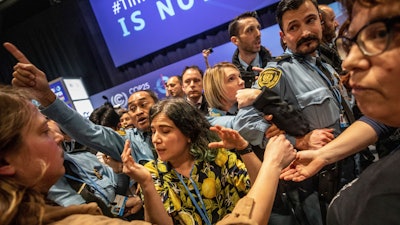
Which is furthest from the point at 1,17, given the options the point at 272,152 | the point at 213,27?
the point at 272,152

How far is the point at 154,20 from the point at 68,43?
9.44ft

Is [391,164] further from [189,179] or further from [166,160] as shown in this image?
[166,160]

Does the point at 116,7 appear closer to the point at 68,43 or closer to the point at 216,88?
the point at 68,43

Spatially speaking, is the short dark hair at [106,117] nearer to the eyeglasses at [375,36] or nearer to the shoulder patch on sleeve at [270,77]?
the shoulder patch on sleeve at [270,77]

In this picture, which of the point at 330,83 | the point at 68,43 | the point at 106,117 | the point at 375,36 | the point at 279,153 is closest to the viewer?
the point at 375,36

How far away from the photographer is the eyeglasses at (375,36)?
0.64 meters

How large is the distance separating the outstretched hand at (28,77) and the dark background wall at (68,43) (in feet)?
16.9

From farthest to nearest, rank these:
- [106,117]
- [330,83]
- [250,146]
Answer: [106,117], [330,83], [250,146]

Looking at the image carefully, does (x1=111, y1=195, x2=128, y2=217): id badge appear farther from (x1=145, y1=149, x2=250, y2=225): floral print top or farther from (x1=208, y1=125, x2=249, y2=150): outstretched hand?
(x1=208, y1=125, x2=249, y2=150): outstretched hand

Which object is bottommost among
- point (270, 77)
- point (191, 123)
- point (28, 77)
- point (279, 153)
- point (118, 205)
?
point (118, 205)

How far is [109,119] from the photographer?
3746 mm

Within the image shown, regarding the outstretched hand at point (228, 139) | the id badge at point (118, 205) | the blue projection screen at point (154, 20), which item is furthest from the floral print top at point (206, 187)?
the blue projection screen at point (154, 20)

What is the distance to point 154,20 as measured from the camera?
6.28 metres

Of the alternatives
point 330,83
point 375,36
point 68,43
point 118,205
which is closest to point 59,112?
point 118,205
